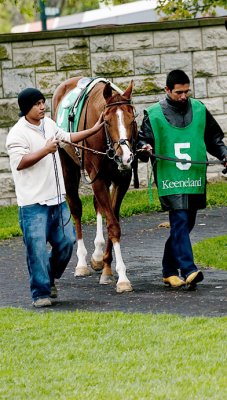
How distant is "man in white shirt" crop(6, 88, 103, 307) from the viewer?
1027 centimetres

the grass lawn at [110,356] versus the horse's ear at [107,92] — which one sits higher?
the horse's ear at [107,92]

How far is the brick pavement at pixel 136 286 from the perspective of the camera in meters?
10.1

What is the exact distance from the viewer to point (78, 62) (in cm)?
1831

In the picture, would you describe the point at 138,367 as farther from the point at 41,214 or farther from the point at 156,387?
the point at 41,214

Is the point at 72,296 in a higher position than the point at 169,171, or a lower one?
lower

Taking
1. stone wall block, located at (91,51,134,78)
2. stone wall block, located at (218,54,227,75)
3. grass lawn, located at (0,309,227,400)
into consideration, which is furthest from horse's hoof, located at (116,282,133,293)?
stone wall block, located at (218,54,227,75)

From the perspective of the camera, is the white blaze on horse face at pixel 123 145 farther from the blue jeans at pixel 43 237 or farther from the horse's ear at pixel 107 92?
the blue jeans at pixel 43 237

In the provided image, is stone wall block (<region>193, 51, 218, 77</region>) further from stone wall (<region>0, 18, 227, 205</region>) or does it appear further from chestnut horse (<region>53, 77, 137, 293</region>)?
chestnut horse (<region>53, 77, 137, 293</region>)

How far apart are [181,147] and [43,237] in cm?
151

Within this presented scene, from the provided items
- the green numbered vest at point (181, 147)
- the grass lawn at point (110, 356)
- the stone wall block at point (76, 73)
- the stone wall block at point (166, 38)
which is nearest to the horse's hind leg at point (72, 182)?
the green numbered vest at point (181, 147)

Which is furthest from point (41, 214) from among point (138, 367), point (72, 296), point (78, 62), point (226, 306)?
point (78, 62)

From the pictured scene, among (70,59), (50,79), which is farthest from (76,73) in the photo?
(50,79)

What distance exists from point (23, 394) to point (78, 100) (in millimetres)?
5639

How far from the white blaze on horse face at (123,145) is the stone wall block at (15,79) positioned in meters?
7.57
